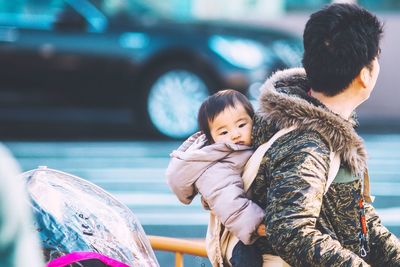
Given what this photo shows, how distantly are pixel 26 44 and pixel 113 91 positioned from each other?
1126 millimetres

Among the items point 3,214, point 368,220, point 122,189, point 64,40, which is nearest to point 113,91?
point 64,40

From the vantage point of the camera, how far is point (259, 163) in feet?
8.23

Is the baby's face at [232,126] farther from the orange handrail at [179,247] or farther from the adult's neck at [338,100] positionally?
the orange handrail at [179,247]

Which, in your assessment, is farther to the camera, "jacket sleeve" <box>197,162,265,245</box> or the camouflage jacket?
"jacket sleeve" <box>197,162,265,245</box>

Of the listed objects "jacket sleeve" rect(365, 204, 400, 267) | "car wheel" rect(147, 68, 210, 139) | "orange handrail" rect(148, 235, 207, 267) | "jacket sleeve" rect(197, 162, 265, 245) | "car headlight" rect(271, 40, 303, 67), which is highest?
"jacket sleeve" rect(197, 162, 265, 245)

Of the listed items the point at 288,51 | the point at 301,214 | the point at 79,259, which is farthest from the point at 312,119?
the point at 288,51

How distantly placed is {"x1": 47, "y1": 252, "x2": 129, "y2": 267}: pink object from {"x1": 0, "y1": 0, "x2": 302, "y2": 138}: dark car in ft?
30.3

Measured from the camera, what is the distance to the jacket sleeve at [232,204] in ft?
8.20

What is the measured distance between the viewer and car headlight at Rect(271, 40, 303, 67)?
39.0 ft

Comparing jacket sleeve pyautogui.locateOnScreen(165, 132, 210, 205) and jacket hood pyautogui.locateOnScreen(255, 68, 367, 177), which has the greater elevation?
jacket hood pyautogui.locateOnScreen(255, 68, 367, 177)

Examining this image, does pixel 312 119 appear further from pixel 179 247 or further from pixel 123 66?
pixel 123 66

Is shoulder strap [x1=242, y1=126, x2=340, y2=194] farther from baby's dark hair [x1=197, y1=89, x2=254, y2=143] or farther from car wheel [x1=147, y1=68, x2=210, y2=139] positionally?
car wheel [x1=147, y1=68, x2=210, y2=139]

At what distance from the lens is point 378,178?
31.2 ft

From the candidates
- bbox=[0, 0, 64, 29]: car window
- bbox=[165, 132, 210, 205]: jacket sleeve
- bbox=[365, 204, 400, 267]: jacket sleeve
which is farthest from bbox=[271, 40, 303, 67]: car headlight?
bbox=[165, 132, 210, 205]: jacket sleeve
